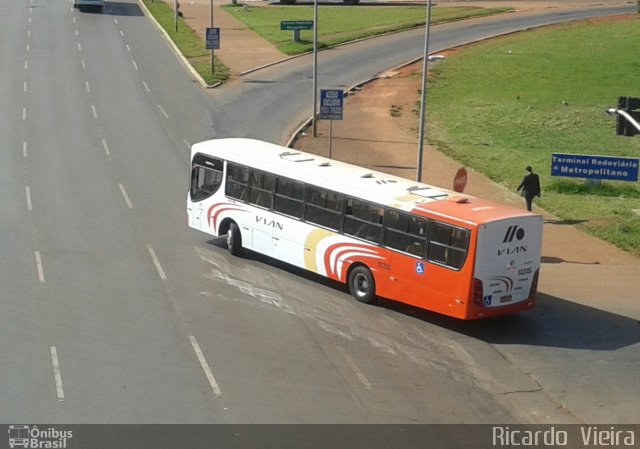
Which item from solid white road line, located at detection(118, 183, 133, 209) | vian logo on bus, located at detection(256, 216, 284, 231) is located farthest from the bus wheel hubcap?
solid white road line, located at detection(118, 183, 133, 209)

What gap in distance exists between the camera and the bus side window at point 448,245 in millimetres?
22266

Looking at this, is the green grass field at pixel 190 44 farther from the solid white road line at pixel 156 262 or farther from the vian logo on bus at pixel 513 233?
the vian logo on bus at pixel 513 233

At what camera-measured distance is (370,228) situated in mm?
24406

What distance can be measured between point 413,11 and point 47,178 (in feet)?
175

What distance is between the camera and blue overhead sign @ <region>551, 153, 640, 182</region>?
1300 inches

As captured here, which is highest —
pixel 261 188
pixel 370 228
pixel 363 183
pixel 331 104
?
pixel 331 104

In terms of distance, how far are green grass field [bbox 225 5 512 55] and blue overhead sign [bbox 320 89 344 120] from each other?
27148mm

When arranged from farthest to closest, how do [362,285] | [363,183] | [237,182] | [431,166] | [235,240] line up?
1. [431,166]
2. [237,182]
3. [235,240]
4. [363,183]
5. [362,285]

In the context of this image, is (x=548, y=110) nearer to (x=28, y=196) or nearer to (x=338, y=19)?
(x=28, y=196)

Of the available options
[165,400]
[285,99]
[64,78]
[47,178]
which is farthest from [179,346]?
[64,78]

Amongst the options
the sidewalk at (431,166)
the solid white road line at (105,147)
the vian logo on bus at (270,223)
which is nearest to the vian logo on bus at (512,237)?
the sidewalk at (431,166)

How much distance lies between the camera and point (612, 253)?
29156 millimetres

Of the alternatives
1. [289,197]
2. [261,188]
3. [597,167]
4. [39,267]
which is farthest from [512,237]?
[597,167]

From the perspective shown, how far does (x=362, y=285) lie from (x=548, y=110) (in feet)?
95.0
